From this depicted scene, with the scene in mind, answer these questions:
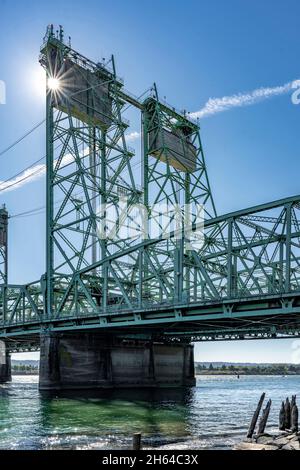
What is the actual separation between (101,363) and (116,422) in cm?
2780

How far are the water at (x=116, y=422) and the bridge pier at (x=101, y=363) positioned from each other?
5099mm

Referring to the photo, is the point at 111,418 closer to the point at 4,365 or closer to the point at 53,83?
the point at 53,83

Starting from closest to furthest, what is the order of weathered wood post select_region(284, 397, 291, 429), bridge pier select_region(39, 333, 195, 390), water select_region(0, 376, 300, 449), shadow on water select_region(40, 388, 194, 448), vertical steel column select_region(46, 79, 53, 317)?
water select_region(0, 376, 300, 449) < shadow on water select_region(40, 388, 194, 448) < weathered wood post select_region(284, 397, 291, 429) < bridge pier select_region(39, 333, 195, 390) < vertical steel column select_region(46, 79, 53, 317)

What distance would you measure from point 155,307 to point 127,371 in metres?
22.8

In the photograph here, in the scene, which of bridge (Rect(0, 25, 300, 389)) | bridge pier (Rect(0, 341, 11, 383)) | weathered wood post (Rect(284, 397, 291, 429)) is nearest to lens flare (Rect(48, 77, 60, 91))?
bridge (Rect(0, 25, 300, 389))

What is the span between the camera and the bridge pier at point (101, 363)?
2235 inches

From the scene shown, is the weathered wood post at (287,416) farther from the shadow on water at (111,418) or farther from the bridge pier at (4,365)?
the bridge pier at (4,365)

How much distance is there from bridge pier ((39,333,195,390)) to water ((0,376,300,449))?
5.10m

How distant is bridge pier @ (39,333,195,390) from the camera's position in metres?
56.8

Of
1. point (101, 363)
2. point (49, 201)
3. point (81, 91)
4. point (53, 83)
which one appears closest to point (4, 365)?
point (101, 363)

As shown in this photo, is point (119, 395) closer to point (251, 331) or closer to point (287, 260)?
point (251, 331)

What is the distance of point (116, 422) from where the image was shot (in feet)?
110

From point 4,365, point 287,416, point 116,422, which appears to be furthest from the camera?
point 4,365

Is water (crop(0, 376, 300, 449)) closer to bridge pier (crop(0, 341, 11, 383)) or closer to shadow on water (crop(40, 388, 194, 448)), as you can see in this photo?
shadow on water (crop(40, 388, 194, 448))
